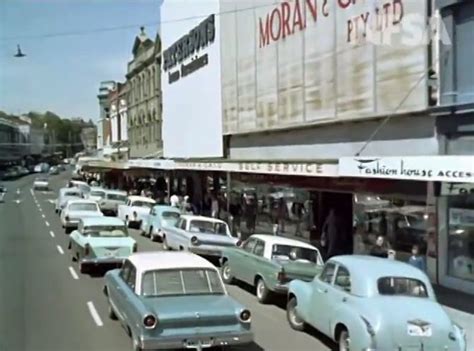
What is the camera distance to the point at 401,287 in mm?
9180

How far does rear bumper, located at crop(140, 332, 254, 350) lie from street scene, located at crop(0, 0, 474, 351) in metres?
0.03

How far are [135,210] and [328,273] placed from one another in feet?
68.2

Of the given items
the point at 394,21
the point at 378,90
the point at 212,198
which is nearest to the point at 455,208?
the point at 378,90

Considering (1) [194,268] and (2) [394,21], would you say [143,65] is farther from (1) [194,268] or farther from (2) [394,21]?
(1) [194,268]

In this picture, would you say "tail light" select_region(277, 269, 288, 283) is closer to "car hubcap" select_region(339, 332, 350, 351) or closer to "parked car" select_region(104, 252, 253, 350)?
"parked car" select_region(104, 252, 253, 350)

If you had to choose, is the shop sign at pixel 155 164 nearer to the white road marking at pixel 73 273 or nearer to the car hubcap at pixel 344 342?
the white road marking at pixel 73 273

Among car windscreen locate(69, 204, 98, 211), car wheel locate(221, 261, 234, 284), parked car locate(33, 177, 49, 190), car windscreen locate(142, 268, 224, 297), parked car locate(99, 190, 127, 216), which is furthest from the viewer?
parked car locate(33, 177, 49, 190)

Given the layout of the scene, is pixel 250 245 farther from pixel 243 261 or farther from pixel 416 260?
pixel 416 260

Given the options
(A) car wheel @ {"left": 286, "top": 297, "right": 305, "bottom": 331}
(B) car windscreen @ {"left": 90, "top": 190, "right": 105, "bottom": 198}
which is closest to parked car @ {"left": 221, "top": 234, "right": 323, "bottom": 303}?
(A) car wheel @ {"left": 286, "top": 297, "right": 305, "bottom": 331}

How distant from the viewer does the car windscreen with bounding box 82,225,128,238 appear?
57.6 feet

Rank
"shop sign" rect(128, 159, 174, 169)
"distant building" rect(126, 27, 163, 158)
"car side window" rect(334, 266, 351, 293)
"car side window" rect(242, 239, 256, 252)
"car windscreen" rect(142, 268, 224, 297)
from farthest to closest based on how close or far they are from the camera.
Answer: "distant building" rect(126, 27, 163, 158), "shop sign" rect(128, 159, 174, 169), "car side window" rect(242, 239, 256, 252), "car side window" rect(334, 266, 351, 293), "car windscreen" rect(142, 268, 224, 297)

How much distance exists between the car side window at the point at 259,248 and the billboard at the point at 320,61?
15.6 ft

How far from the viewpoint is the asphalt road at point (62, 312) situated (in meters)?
9.69

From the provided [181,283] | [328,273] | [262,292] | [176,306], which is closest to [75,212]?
[262,292]
